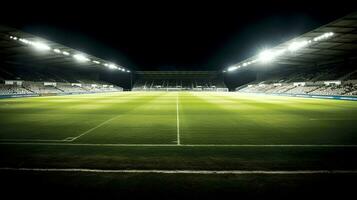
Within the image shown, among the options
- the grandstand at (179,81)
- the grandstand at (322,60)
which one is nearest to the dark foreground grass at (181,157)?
the grandstand at (322,60)

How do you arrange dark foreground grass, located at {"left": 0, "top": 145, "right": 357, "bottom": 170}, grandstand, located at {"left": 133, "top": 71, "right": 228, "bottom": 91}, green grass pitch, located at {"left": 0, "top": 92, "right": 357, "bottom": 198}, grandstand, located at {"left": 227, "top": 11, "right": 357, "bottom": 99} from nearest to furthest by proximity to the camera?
1. green grass pitch, located at {"left": 0, "top": 92, "right": 357, "bottom": 198}
2. dark foreground grass, located at {"left": 0, "top": 145, "right": 357, "bottom": 170}
3. grandstand, located at {"left": 227, "top": 11, "right": 357, "bottom": 99}
4. grandstand, located at {"left": 133, "top": 71, "right": 228, "bottom": 91}

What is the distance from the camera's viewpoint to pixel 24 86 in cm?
4491

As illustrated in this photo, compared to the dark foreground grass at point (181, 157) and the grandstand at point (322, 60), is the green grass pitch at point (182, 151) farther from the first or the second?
the grandstand at point (322, 60)

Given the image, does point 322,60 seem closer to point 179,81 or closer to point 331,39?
point 331,39

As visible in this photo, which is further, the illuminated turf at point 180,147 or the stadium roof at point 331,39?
A: the stadium roof at point 331,39

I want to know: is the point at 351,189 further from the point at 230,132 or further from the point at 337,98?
the point at 337,98

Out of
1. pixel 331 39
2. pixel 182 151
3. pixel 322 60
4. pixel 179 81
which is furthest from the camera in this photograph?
pixel 179 81

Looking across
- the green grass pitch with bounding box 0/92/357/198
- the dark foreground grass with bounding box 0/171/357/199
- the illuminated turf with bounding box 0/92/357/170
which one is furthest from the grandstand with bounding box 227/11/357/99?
the dark foreground grass with bounding box 0/171/357/199

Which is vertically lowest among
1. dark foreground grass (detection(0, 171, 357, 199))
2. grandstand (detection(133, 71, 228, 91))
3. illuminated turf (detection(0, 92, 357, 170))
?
dark foreground grass (detection(0, 171, 357, 199))

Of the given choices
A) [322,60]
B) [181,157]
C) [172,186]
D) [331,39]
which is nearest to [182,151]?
[181,157]

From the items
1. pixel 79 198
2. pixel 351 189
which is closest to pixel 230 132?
pixel 351 189

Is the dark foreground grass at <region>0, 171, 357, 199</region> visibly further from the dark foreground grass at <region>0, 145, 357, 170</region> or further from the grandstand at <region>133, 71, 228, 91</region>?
the grandstand at <region>133, 71, 228, 91</region>

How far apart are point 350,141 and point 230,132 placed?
4183 millimetres

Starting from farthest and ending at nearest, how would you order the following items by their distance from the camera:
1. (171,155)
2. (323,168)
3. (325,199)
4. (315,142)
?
(315,142), (171,155), (323,168), (325,199)
